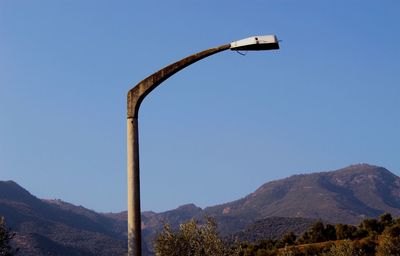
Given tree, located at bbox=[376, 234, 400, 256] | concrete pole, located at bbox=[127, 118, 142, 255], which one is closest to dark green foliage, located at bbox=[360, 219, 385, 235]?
tree, located at bbox=[376, 234, 400, 256]

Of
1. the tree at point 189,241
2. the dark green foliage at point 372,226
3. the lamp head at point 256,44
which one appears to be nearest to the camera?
the lamp head at point 256,44

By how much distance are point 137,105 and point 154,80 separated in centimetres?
47

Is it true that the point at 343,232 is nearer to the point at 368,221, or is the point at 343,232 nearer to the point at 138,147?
the point at 368,221

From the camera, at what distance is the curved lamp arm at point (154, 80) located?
424 inches

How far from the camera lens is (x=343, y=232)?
162 metres

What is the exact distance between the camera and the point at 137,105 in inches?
426

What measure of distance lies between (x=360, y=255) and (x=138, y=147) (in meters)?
108

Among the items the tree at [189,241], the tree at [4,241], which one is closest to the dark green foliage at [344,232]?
the tree at [189,241]

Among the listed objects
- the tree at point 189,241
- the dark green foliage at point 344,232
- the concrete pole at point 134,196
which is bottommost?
the concrete pole at point 134,196

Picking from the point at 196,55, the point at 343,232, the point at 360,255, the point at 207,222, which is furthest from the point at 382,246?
the point at 196,55

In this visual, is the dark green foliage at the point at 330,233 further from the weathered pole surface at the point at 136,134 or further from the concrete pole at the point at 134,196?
the concrete pole at the point at 134,196

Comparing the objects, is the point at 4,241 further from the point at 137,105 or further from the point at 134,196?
the point at 134,196

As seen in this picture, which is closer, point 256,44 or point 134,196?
point 134,196

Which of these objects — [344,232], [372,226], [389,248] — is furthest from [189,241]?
[372,226]
